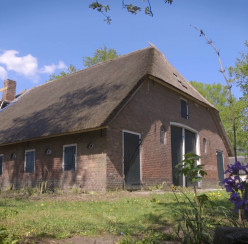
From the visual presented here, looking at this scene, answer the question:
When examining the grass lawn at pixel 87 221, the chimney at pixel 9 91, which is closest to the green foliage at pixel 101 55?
the chimney at pixel 9 91

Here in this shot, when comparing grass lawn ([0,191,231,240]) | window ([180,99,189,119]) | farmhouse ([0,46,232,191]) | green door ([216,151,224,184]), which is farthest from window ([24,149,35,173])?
green door ([216,151,224,184])

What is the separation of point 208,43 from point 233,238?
2960 mm

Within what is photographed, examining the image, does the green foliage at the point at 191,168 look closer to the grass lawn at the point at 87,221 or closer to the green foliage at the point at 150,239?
the grass lawn at the point at 87,221

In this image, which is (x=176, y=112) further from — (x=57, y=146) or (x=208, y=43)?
(x=208, y=43)

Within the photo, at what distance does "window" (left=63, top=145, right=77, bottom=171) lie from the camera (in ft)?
42.2

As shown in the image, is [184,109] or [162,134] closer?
[162,134]

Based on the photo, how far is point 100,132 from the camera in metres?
11.9

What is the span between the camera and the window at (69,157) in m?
12.9

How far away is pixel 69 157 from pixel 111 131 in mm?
2502

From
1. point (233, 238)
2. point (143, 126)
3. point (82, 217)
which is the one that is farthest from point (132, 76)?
point (233, 238)

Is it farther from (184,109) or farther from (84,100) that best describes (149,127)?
(184,109)

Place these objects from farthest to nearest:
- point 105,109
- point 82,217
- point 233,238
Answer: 1. point 105,109
2. point 82,217
3. point 233,238

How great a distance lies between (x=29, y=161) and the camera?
15078 millimetres

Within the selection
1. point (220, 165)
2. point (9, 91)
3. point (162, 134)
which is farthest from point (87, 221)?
point (9, 91)
